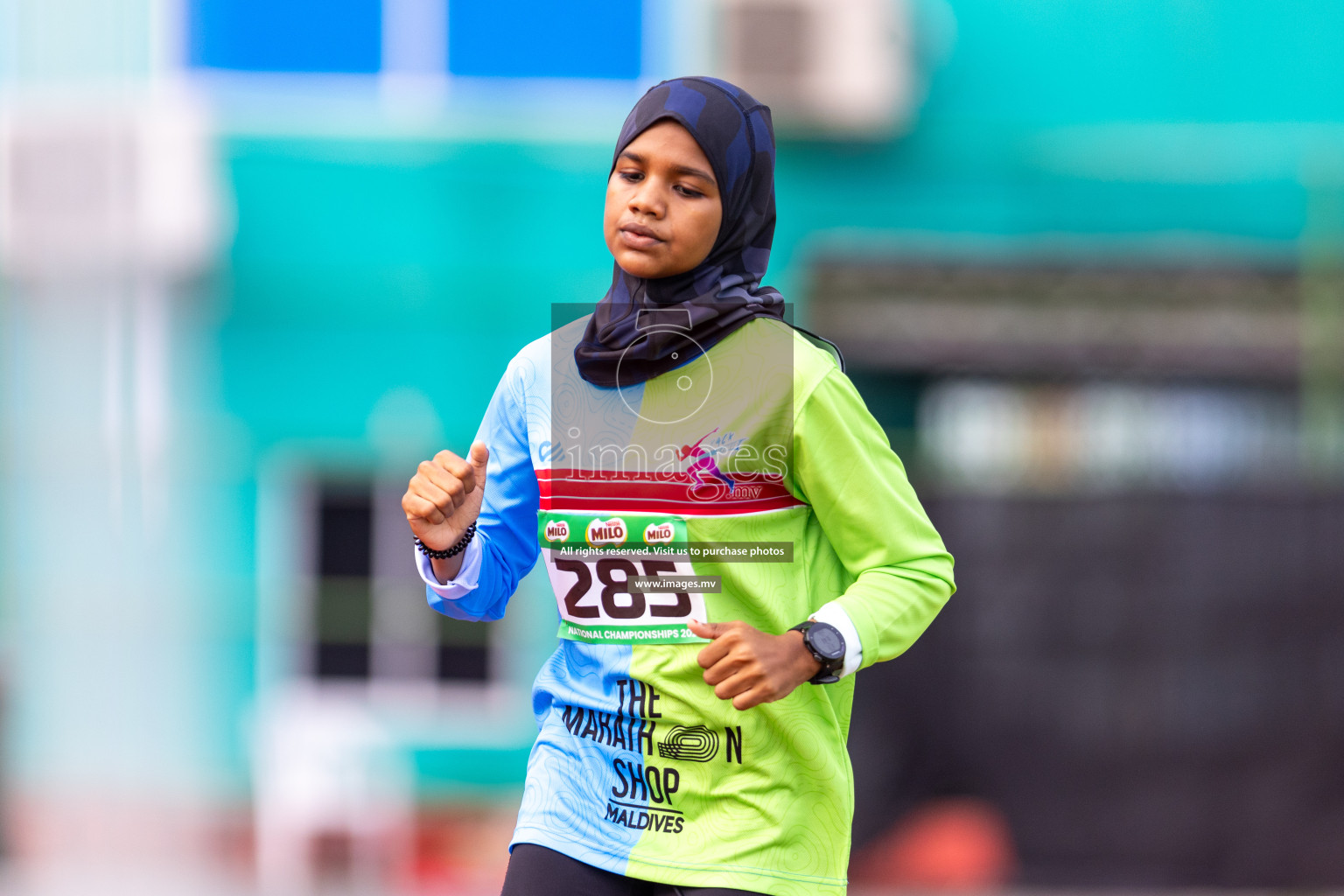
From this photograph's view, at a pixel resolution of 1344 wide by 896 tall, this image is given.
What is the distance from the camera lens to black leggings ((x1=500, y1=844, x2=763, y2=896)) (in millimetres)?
2213

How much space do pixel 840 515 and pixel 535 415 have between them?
0.51 meters

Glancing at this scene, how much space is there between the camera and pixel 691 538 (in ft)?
7.34

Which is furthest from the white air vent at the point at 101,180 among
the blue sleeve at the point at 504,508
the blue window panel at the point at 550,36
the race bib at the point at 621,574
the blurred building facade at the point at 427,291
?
the race bib at the point at 621,574

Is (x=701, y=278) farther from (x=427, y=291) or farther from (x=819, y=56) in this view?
(x=427, y=291)

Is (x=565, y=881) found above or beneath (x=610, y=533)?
beneath

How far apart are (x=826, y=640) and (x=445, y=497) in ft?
1.95

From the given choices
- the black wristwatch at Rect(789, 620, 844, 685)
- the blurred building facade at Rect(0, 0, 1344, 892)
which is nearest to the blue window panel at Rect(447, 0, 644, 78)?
the blurred building facade at Rect(0, 0, 1344, 892)

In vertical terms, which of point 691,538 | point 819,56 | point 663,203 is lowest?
point 691,538

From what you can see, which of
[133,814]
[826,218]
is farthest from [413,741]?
[826,218]

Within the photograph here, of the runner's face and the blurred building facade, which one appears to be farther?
the blurred building facade

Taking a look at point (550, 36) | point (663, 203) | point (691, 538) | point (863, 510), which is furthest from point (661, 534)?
point (550, 36)

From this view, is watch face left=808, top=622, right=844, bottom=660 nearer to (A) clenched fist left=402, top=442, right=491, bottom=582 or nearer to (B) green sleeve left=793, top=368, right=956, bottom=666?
(B) green sleeve left=793, top=368, right=956, bottom=666

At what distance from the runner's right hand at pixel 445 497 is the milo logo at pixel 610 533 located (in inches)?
7.3

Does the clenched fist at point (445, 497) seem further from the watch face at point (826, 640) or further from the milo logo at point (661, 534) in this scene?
the watch face at point (826, 640)
